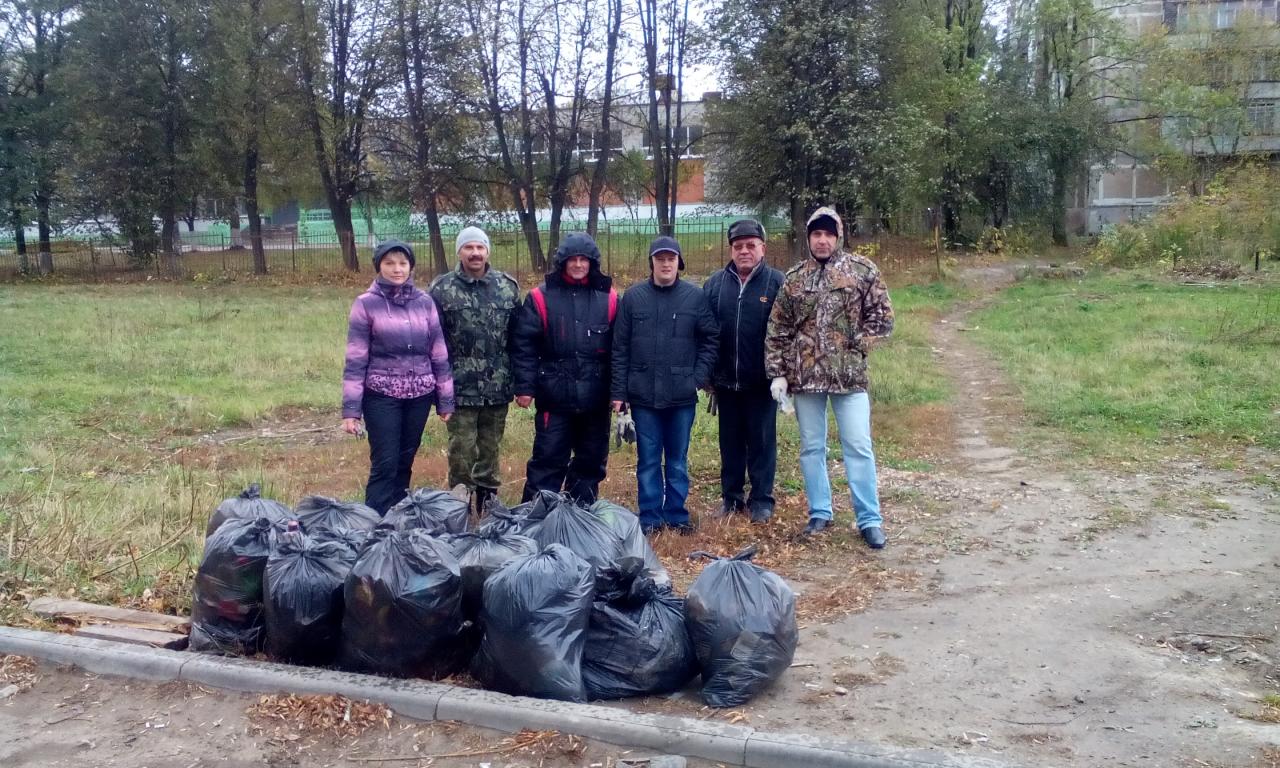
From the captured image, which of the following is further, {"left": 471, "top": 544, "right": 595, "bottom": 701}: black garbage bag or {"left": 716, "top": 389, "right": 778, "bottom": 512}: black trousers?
{"left": 716, "top": 389, "right": 778, "bottom": 512}: black trousers

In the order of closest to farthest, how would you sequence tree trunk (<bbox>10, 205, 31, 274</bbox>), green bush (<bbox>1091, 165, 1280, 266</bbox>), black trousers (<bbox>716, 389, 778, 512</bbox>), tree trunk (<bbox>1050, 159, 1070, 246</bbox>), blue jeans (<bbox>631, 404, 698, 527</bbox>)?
blue jeans (<bbox>631, 404, 698, 527</bbox>)
black trousers (<bbox>716, 389, 778, 512</bbox>)
green bush (<bbox>1091, 165, 1280, 266</bbox>)
tree trunk (<bbox>10, 205, 31, 274</bbox>)
tree trunk (<bbox>1050, 159, 1070, 246</bbox>)

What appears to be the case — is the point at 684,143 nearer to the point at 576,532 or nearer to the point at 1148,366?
the point at 1148,366

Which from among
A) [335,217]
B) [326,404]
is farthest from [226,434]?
[335,217]

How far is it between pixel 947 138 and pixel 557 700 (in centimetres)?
2958

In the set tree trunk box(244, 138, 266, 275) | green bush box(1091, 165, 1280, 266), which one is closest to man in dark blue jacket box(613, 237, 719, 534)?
green bush box(1091, 165, 1280, 266)

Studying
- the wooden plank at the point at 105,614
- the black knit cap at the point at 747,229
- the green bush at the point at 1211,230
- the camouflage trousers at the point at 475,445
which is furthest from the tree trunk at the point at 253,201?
the wooden plank at the point at 105,614

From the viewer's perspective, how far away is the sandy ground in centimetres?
370

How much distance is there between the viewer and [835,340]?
5.97 meters

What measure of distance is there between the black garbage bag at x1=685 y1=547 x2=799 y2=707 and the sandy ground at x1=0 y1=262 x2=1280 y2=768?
10 centimetres

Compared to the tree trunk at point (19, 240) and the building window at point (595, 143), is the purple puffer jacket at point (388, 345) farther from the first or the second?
the tree trunk at point (19, 240)

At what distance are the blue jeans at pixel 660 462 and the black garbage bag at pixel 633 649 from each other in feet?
7.02

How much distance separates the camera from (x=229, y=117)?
3081 cm

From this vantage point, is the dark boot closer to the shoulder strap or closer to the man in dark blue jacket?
the man in dark blue jacket

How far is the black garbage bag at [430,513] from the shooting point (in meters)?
4.62
